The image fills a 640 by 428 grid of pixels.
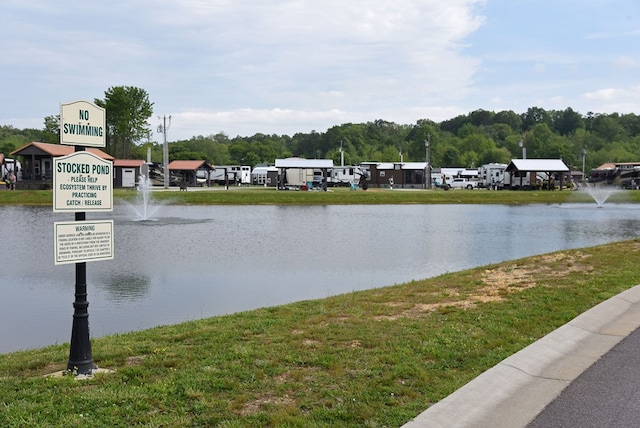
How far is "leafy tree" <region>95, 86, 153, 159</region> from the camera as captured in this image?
94.2 metres

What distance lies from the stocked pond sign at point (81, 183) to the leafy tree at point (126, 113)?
297 ft

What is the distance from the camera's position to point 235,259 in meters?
21.4

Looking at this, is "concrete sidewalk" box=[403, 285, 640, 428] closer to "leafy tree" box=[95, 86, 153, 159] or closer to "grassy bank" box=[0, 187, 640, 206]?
"grassy bank" box=[0, 187, 640, 206]

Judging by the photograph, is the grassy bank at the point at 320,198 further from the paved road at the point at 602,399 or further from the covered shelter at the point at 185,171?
the paved road at the point at 602,399

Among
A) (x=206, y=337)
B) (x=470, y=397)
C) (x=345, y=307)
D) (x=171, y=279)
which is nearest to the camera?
(x=470, y=397)

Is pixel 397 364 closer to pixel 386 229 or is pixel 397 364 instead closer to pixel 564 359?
pixel 564 359

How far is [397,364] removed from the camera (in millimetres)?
6945

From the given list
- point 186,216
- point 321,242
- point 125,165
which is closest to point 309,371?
point 321,242

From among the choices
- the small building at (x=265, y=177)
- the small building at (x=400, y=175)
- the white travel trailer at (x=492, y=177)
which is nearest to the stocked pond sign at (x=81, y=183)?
the small building at (x=400, y=175)

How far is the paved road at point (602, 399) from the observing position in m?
5.44

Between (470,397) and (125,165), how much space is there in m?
72.5

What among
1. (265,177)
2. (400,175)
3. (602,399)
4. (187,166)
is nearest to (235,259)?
(602,399)

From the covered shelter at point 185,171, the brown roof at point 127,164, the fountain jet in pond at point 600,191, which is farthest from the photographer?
the covered shelter at point 185,171

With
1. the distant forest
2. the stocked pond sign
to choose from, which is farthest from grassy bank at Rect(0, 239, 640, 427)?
the distant forest
